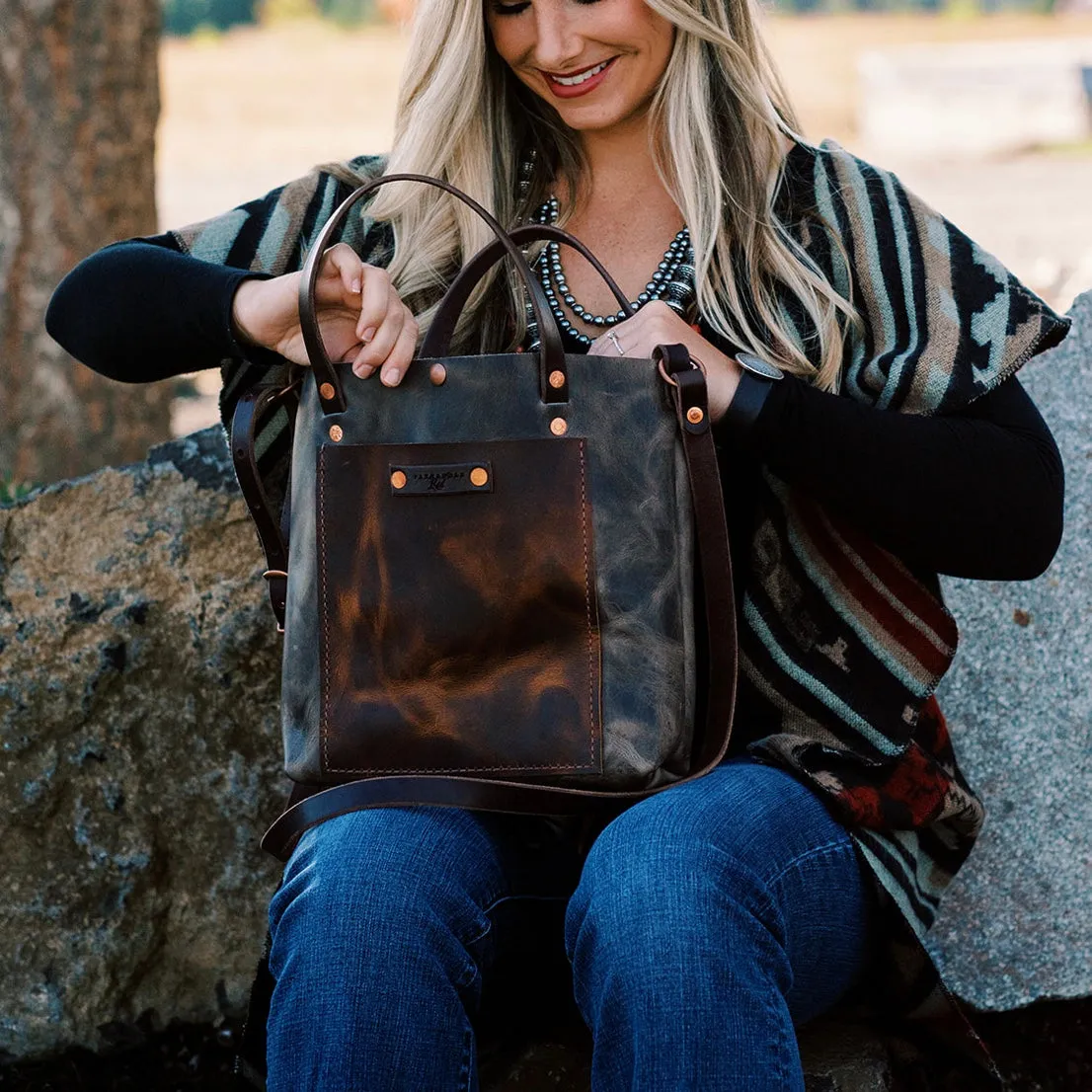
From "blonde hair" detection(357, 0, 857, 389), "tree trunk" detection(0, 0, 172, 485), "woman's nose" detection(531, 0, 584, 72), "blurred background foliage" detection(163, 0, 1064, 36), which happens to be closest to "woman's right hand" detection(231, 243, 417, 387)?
"blonde hair" detection(357, 0, 857, 389)

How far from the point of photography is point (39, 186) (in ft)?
12.1

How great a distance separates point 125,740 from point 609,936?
3.32 ft

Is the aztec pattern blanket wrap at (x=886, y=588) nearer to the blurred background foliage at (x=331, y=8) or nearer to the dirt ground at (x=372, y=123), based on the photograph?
the dirt ground at (x=372, y=123)

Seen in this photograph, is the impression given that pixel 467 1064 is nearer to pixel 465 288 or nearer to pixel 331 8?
pixel 465 288

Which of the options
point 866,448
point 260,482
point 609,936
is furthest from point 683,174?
point 609,936

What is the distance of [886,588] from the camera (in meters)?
2.06

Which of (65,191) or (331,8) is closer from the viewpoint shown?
(65,191)

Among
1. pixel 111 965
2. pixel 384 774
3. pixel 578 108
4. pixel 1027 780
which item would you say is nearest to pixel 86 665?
pixel 111 965

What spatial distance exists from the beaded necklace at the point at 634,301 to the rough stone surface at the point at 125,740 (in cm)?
62

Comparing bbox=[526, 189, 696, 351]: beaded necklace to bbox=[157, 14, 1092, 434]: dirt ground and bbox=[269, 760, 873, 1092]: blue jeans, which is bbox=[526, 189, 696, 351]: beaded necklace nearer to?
bbox=[157, 14, 1092, 434]: dirt ground

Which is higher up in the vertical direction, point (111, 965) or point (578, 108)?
point (578, 108)

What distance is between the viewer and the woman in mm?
1649

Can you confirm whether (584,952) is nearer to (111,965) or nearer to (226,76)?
(111,965)

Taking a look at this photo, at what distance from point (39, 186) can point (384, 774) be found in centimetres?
241
